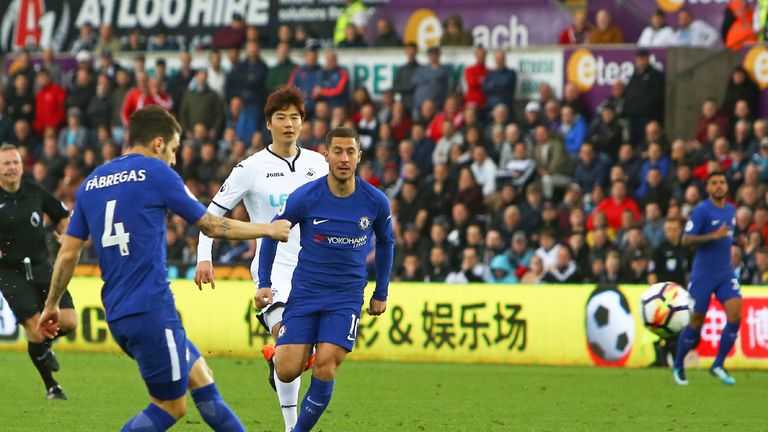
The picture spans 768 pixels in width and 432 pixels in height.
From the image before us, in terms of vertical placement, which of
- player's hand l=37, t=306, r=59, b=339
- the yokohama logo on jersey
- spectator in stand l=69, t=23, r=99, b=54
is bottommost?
player's hand l=37, t=306, r=59, b=339

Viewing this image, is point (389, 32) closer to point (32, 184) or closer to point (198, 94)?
point (198, 94)

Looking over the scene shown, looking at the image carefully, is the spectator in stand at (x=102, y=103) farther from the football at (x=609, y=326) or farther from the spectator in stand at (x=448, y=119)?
the football at (x=609, y=326)

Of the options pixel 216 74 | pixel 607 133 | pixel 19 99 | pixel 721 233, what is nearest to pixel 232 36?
pixel 216 74

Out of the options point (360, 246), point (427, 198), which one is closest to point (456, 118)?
point (427, 198)

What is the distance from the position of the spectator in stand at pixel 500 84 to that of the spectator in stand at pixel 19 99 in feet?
28.2

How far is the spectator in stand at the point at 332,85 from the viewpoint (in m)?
24.9

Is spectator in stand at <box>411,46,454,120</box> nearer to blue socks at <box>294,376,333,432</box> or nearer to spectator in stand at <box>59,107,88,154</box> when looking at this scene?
spectator in stand at <box>59,107,88,154</box>

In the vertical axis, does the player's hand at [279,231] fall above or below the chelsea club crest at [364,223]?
above

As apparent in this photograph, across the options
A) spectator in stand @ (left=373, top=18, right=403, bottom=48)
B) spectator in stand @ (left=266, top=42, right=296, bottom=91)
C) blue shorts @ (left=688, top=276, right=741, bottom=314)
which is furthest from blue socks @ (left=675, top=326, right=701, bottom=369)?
spectator in stand @ (left=373, top=18, right=403, bottom=48)

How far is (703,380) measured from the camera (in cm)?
1725

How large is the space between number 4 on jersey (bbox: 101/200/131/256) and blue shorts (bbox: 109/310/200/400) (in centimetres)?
39

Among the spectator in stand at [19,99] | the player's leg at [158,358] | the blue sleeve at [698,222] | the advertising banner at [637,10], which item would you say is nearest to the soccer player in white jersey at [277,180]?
the player's leg at [158,358]

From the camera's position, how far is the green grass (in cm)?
1234

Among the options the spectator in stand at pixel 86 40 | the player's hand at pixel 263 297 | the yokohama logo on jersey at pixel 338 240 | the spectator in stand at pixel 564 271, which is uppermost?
the spectator in stand at pixel 86 40
